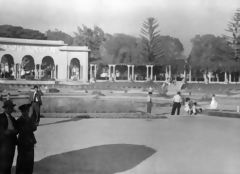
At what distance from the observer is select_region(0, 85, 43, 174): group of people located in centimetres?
591

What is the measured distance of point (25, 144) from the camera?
242 inches

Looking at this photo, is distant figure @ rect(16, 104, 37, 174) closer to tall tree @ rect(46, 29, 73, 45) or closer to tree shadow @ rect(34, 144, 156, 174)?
tree shadow @ rect(34, 144, 156, 174)

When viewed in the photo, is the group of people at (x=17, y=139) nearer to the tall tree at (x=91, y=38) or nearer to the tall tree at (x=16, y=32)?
the tall tree at (x=91, y=38)

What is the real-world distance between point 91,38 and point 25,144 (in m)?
52.3

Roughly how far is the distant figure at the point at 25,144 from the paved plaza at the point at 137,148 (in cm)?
70

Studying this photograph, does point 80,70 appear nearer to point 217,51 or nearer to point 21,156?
point 217,51

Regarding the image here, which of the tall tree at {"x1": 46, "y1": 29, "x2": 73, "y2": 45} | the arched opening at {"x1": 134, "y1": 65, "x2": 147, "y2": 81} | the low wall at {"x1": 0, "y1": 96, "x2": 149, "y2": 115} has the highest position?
the tall tree at {"x1": 46, "y1": 29, "x2": 73, "y2": 45}

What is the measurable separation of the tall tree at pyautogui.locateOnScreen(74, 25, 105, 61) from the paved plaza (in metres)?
43.8

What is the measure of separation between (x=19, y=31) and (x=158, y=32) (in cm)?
2798

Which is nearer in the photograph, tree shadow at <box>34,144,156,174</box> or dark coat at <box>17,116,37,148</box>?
dark coat at <box>17,116,37,148</box>

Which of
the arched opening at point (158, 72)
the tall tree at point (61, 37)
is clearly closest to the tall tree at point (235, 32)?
the arched opening at point (158, 72)

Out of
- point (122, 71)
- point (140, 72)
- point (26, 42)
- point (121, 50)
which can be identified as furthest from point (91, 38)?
point (140, 72)

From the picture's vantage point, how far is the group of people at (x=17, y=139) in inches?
233

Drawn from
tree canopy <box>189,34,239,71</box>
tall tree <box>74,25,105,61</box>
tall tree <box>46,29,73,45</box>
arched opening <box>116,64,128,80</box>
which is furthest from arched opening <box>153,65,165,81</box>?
tall tree <box>46,29,73,45</box>
